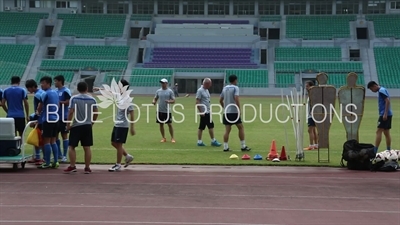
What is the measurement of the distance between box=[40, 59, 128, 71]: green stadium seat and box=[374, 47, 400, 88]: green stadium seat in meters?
25.7

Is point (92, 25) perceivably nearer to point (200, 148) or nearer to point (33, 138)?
point (200, 148)

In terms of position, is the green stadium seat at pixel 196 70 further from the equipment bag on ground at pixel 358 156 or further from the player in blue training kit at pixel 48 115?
the player in blue training kit at pixel 48 115

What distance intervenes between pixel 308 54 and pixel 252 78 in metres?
8.74

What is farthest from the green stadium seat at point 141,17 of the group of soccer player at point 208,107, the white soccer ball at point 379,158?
the white soccer ball at point 379,158

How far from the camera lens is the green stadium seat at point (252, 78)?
57.1 metres

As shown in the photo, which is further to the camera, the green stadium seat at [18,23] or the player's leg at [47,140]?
the green stadium seat at [18,23]

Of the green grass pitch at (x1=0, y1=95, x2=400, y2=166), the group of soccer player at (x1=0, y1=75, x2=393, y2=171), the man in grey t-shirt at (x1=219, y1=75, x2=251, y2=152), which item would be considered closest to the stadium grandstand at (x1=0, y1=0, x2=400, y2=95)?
the green grass pitch at (x1=0, y1=95, x2=400, y2=166)

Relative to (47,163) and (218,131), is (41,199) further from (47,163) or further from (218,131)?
(218,131)

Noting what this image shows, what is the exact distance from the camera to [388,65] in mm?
60625

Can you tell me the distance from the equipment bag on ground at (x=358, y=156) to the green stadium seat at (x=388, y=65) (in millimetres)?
45587

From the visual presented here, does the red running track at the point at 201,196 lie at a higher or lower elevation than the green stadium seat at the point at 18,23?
lower

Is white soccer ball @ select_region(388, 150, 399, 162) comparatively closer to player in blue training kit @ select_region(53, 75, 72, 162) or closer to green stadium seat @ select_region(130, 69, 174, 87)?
player in blue training kit @ select_region(53, 75, 72, 162)

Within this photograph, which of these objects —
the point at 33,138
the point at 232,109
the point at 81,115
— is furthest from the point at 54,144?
the point at 232,109

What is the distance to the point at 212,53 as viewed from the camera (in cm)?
6500
